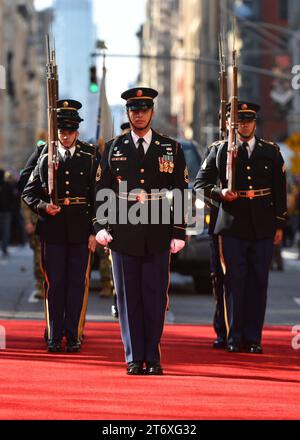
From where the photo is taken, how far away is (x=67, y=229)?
12.5 m

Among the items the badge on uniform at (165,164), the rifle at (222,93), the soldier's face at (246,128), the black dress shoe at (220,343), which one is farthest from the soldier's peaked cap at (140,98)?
the black dress shoe at (220,343)

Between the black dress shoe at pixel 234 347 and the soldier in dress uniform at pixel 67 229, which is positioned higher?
the soldier in dress uniform at pixel 67 229

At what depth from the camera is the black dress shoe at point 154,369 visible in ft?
35.2

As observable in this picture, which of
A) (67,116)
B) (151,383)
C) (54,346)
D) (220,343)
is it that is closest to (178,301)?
(220,343)

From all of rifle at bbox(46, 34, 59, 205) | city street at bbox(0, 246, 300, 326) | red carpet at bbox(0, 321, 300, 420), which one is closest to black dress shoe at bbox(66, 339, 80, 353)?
red carpet at bbox(0, 321, 300, 420)

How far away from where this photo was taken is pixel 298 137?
43.6 meters

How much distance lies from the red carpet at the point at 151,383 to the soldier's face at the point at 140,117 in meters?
1.80

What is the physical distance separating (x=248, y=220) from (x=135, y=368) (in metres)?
2.25

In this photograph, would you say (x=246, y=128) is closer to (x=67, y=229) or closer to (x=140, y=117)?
(x=67, y=229)

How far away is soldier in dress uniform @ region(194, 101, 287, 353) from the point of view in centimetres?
1248

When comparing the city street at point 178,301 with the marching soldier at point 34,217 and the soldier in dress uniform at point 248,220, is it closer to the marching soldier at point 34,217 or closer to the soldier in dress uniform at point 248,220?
the marching soldier at point 34,217

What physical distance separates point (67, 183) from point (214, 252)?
150 cm

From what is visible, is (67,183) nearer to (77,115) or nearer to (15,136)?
(77,115)

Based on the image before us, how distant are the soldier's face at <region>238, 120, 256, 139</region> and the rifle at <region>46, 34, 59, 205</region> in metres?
1.55
